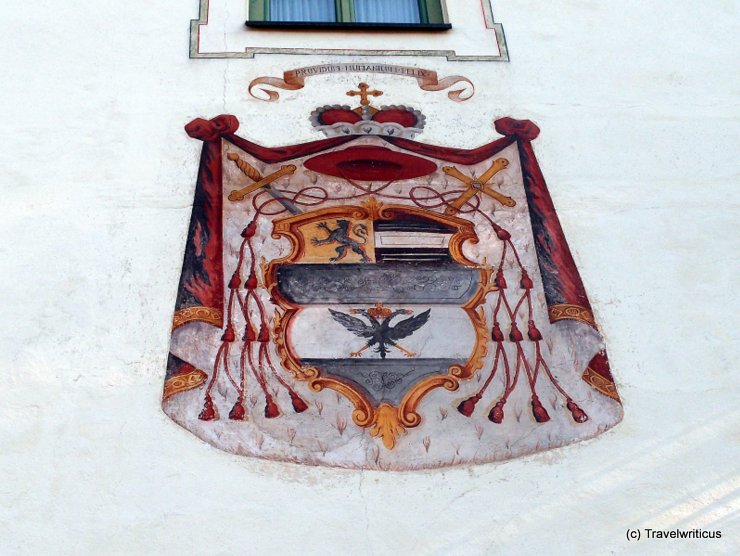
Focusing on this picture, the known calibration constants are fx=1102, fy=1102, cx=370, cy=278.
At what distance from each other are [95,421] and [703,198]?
2750 mm

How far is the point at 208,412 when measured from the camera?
3986 millimetres

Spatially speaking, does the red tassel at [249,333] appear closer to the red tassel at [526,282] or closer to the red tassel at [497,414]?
the red tassel at [497,414]

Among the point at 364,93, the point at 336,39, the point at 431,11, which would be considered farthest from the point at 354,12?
the point at 364,93

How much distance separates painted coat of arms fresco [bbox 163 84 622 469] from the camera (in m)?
4.00

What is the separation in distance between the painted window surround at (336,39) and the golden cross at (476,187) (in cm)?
78

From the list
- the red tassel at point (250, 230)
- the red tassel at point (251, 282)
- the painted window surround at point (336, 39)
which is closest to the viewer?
the red tassel at point (251, 282)

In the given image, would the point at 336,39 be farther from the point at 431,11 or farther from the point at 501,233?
the point at 501,233

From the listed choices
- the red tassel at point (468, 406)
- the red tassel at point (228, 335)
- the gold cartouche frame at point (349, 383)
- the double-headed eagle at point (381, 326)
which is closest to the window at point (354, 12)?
the gold cartouche frame at point (349, 383)

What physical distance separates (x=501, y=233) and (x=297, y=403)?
3.87 ft

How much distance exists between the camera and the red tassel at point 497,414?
4034 mm

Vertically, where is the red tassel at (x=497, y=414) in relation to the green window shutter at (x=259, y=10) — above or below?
below

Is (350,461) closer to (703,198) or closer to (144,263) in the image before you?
(144,263)

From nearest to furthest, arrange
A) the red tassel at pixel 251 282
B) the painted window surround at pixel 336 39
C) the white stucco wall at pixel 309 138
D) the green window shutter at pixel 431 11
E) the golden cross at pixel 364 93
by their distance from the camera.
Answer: the white stucco wall at pixel 309 138 < the red tassel at pixel 251 282 < the golden cross at pixel 364 93 < the painted window surround at pixel 336 39 < the green window shutter at pixel 431 11

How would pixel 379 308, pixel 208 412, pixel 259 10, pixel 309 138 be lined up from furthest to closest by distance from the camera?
1. pixel 259 10
2. pixel 309 138
3. pixel 379 308
4. pixel 208 412
